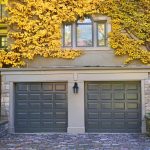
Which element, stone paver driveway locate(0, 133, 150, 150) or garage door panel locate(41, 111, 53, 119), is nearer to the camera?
stone paver driveway locate(0, 133, 150, 150)

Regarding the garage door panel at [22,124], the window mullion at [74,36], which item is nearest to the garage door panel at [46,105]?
the garage door panel at [22,124]

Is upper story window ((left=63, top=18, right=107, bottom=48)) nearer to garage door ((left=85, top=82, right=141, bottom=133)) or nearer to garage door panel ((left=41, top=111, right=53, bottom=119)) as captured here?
garage door ((left=85, top=82, right=141, bottom=133))

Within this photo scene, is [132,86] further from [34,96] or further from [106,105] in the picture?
[34,96]

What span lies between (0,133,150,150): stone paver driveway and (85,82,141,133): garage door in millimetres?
781

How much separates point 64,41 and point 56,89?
220 cm

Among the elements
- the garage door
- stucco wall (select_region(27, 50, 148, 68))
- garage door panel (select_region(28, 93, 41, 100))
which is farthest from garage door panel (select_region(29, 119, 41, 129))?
stucco wall (select_region(27, 50, 148, 68))

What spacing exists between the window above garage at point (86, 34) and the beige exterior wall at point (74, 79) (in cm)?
127

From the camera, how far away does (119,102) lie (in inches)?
650

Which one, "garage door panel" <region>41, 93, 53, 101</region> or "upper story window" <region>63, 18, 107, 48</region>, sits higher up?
"upper story window" <region>63, 18, 107, 48</region>

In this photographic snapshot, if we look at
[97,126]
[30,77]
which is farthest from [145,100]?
[30,77]

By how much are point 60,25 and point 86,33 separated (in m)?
1.22

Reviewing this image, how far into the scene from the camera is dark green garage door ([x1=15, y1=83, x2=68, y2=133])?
16641 millimetres

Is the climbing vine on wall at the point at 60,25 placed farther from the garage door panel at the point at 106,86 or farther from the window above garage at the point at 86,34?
the garage door panel at the point at 106,86

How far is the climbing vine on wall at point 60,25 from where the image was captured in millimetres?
16312
